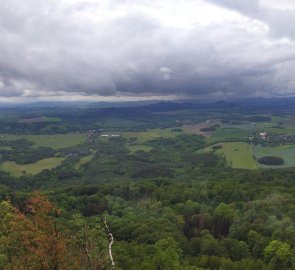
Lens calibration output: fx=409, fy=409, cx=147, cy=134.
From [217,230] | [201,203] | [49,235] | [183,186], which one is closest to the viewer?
[49,235]

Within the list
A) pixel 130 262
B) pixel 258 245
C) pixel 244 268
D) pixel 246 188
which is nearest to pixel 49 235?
pixel 130 262

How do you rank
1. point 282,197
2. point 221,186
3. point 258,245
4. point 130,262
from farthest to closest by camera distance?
1. point 221,186
2. point 282,197
3. point 258,245
4. point 130,262

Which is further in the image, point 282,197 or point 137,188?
point 137,188

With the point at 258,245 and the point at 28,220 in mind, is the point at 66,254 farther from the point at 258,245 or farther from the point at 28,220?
the point at 258,245

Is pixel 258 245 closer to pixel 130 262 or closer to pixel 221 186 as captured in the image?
pixel 130 262

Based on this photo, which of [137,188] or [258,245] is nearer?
[258,245]

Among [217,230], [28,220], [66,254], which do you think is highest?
[28,220]

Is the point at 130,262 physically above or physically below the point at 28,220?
below

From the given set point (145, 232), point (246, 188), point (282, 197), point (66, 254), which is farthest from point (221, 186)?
point (66, 254)

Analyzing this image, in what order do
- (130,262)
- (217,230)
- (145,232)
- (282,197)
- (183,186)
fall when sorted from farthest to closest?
(183,186) < (282,197) < (217,230) < (145,232) < (130,262)
